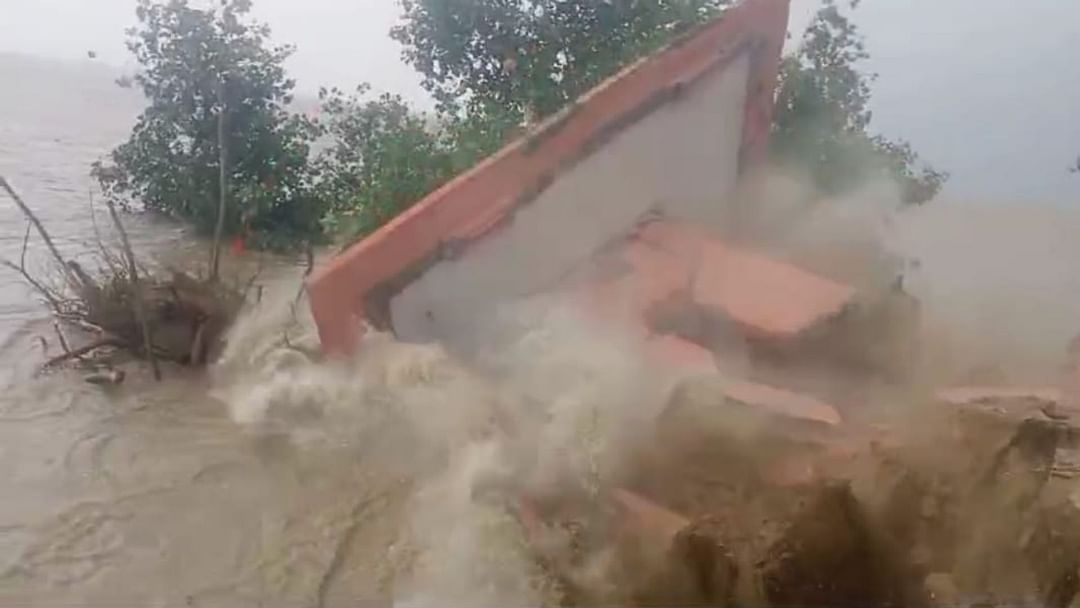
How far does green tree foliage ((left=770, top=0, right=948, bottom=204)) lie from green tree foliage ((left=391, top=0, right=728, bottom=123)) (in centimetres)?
84

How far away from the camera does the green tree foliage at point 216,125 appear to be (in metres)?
10.1

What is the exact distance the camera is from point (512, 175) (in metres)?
5.12

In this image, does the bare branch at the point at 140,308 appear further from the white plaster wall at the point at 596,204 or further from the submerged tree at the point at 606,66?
the white plaster wall at the point at 596,204

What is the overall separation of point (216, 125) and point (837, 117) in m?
5.55

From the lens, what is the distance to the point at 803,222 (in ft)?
21.2

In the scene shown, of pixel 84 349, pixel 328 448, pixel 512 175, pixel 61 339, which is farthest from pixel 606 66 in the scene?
pixel 61 339

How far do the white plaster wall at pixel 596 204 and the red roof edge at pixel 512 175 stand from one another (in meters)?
0.07

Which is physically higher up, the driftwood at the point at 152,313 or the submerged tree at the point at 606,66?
the submerged tree at the point at 606,66

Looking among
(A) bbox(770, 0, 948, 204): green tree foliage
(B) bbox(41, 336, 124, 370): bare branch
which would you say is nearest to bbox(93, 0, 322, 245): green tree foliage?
(B) bbox(41, 336, 124, 370): bare branch

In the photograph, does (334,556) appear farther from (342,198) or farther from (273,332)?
(342,198)

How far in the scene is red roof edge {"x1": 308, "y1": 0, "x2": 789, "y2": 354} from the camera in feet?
15.9

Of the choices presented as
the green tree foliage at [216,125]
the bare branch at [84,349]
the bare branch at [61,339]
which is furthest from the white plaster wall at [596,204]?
the green tree foliage at [216,125]

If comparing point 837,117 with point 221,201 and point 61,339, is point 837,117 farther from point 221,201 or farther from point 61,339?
point 61,339

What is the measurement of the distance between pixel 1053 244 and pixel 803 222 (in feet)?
8.63
